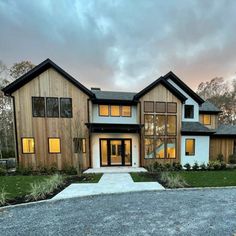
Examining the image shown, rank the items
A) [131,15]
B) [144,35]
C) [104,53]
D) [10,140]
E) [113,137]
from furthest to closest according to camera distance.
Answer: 1. [10,140]
2. [104,53]
3. [144,35]
4. [131,15]
5. [113,137]

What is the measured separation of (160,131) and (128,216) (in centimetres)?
983

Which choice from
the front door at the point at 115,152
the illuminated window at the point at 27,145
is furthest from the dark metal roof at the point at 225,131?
the illuminated window at the point at 27,145

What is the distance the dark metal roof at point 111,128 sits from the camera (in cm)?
1244

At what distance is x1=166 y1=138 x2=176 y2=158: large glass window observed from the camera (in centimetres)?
1353

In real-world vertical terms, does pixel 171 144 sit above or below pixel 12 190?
A: above

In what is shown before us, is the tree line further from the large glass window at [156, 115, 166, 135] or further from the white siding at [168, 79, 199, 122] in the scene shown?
the white siding at [168, 79, 199, 122]

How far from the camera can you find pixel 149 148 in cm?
1345

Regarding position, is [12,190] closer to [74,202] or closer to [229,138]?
[74,202]

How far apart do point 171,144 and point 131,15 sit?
12.1 meters

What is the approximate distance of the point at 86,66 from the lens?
787 inches

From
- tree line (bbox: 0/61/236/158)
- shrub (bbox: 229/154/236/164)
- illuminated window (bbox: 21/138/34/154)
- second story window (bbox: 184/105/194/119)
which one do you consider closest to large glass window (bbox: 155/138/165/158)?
second story window (bbox: 184/105/194/119)

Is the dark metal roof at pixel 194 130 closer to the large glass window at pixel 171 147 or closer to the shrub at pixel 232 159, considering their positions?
the large glass window at pixel 171 147

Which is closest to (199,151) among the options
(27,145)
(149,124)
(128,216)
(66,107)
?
(149,124)

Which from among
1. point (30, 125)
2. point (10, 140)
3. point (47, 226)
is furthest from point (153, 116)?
point (10, 140)
